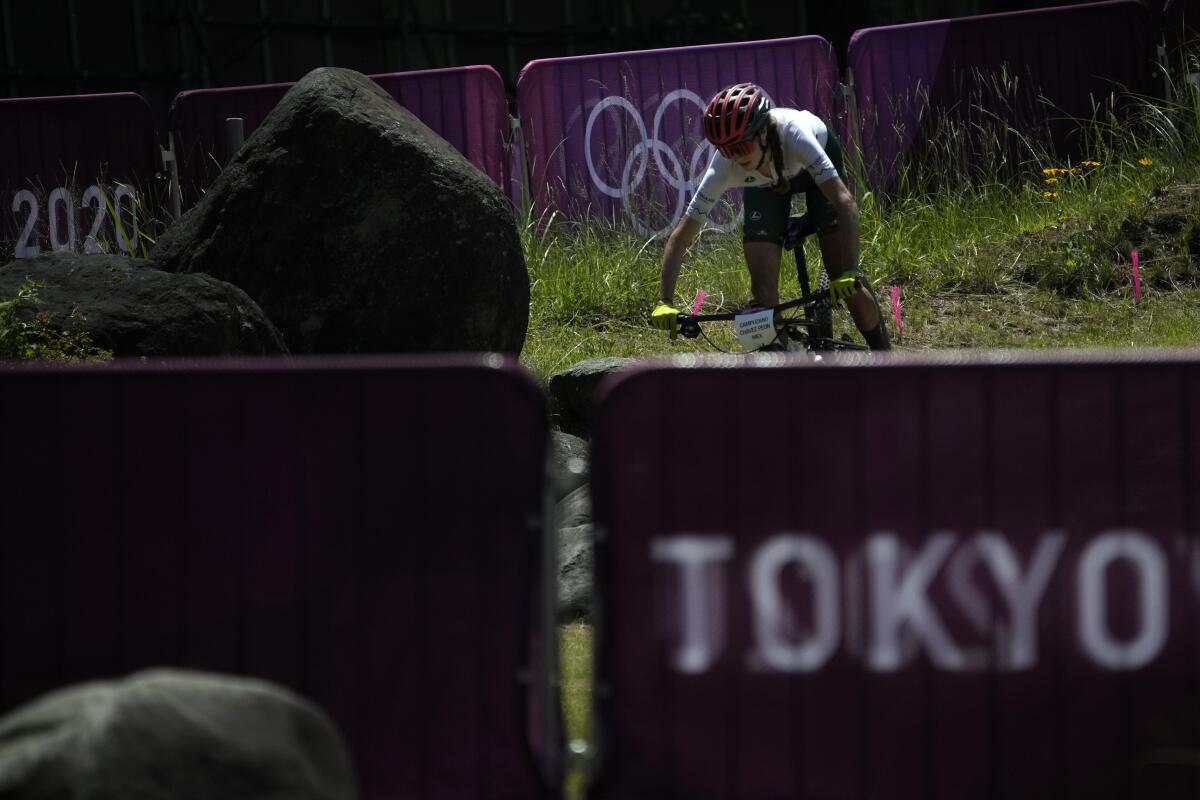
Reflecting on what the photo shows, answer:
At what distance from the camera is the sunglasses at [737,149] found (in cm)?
779

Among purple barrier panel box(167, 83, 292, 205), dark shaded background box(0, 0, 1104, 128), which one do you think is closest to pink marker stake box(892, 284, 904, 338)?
purple barrier panel box(167, 83, 292, 205)

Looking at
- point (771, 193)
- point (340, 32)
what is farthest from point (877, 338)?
point (340, 32)

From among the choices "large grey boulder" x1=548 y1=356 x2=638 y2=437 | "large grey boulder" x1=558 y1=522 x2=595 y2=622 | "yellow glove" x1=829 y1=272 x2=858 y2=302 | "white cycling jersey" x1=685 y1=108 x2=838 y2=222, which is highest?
"white cycling jersey" x1=685 y1=108 x2=838 y2=222

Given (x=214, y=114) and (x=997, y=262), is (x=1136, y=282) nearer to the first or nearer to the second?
(x=997, y=262)

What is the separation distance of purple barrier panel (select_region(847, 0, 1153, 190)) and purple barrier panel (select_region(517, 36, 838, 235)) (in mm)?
430

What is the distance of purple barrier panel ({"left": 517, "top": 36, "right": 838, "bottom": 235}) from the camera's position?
13.1m

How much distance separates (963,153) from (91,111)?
7431mm

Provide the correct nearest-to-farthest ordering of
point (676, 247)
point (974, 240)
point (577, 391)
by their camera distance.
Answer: point (676, 247) < point (577, 391) < point (974, 240)

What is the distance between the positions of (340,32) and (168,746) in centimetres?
2412

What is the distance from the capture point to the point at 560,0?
27422mm

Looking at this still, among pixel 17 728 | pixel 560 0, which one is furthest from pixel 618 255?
pixel 560 0

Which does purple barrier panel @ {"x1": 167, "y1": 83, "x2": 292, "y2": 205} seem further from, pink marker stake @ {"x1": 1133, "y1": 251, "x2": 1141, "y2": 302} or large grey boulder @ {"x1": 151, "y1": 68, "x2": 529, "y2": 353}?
pink marker stake @ {"x1": 1133, "y1": 251, "x2": 1141, "y2": 302}

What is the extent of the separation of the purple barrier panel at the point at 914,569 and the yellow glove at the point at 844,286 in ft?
12.0

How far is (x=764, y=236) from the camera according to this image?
8.32 metres
